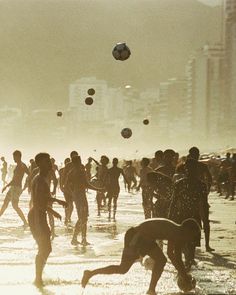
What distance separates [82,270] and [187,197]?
5.84ft

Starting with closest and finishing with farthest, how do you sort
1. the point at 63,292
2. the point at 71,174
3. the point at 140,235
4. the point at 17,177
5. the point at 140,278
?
1. the point at 140,235
2. the point at 63,292
3. the point at 140,278
4. the point at 71,174
5. the point at 17,177

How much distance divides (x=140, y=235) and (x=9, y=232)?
28.7ft

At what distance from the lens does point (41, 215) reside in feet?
32.4

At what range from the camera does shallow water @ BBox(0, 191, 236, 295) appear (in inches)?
373

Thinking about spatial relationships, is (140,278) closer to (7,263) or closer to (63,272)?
(63,272)

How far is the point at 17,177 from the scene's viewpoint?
16.5 meters

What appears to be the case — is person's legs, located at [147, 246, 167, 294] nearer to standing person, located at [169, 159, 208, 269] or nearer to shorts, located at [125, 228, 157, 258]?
shorts, located at [125, 228, 157, 258]

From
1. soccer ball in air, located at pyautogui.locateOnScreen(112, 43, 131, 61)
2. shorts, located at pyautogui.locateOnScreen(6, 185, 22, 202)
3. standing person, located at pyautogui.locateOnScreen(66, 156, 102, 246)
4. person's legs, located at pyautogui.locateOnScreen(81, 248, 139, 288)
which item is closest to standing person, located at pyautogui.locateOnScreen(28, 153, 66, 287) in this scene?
person's legs, located at pyautogui.locateOnScreen(81, 248, 139, 288)

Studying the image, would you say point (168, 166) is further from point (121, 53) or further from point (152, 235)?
point (121, 53)

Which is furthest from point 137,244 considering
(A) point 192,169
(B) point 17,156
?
(B) point 17,156

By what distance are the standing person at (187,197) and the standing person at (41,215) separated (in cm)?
190

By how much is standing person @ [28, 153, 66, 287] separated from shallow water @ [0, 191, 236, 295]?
310mm

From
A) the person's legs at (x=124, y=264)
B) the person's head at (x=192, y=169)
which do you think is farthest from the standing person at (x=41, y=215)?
the person's head at (x=192, y=169)

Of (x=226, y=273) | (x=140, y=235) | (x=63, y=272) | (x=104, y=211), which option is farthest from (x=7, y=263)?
(x=104, y=211)
